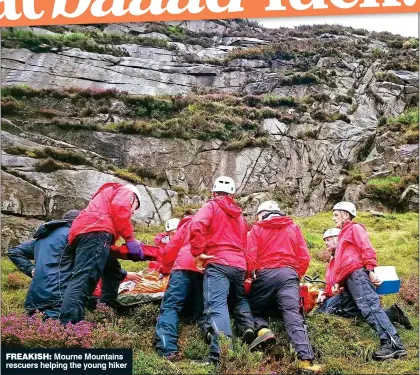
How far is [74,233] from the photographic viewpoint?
318 inches

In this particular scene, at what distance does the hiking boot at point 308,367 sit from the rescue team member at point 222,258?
33.6 inches

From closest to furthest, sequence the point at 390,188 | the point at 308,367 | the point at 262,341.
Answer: the point at 308,367 → the point at 262,341 → the point at 390,188

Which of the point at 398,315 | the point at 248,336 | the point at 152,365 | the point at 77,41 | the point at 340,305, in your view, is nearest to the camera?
the point at 152,365

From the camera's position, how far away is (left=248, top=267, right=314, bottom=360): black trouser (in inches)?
296

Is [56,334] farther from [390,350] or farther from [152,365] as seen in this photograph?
[390,350]

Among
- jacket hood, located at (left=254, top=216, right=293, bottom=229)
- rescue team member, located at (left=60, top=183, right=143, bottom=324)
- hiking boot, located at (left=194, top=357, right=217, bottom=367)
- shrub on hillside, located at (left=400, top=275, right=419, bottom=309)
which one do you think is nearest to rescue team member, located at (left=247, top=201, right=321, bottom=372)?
jacket hood, located at (left=254, top=216, right=293, bottom=229)

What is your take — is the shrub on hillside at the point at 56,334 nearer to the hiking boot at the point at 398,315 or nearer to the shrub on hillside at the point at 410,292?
the hiking boot at the point at 398,315

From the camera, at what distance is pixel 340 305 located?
930 cm

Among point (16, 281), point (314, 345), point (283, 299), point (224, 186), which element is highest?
point (224, 186)

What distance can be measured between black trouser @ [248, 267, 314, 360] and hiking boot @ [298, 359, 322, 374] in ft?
0.55

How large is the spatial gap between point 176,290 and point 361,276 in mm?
2953

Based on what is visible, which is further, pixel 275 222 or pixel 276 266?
pixel 275 222

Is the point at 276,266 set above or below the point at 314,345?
above

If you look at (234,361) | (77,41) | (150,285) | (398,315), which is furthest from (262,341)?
(77,41)
